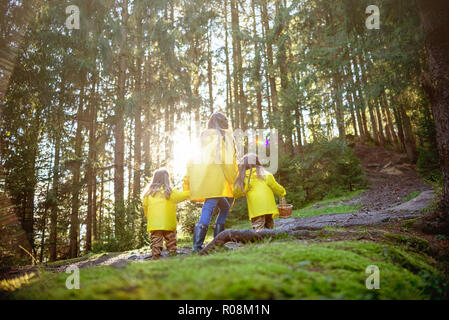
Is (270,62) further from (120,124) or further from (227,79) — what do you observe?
(120,124)

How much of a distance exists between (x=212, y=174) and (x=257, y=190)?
1139 millimetres

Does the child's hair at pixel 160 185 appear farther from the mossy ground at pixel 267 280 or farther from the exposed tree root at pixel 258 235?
the mossy ground at pixel 267 280

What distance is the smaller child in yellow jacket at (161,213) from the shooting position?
16.8 feet

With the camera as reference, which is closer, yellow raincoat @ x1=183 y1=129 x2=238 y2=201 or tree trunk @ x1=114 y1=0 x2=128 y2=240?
yellow raincoat @ x1=183 y1=129 x2=238 y2=201

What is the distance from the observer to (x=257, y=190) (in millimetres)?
5164

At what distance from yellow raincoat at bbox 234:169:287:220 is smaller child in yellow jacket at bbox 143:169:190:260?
1231mm

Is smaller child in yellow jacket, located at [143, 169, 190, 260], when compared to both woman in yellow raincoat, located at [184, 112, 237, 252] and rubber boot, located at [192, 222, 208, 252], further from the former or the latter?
rubber boot, located at [192, 222, 208, 252]

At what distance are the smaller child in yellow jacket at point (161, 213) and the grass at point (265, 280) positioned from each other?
306 centimetres

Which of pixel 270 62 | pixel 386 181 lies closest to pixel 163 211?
pixel 270 62

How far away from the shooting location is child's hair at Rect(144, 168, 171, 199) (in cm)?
520

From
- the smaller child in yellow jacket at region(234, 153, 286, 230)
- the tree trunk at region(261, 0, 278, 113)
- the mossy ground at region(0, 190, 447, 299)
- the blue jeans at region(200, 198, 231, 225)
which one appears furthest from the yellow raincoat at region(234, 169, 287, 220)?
the tree trunk at region(261, 0, 278, 113)

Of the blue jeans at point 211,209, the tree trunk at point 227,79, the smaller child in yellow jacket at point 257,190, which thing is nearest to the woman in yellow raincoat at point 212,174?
the blue jeans at point 211,209
